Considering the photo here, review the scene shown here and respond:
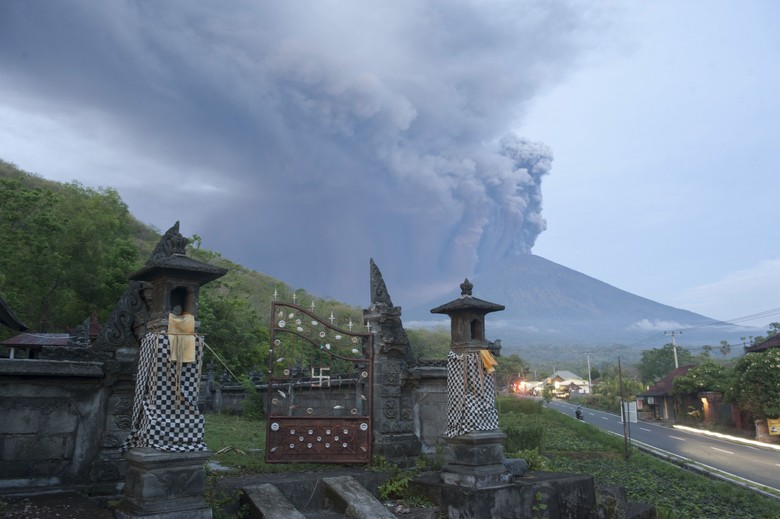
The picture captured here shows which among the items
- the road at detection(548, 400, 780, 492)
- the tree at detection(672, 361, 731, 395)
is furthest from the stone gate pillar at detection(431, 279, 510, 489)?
the tree at detection(672, 361, 731, 395)

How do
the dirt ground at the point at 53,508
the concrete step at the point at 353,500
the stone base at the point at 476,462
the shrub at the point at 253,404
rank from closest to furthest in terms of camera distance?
the dirt ground at the point at 53,508 → the concrete step at the point at 353,500 → the stone base at the point at 476,462 → the shrub at the point at 253,404

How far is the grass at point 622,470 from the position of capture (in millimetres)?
11602

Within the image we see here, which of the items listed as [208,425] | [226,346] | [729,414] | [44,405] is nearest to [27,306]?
[226,346]

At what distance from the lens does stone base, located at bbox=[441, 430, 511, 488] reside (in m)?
9.52

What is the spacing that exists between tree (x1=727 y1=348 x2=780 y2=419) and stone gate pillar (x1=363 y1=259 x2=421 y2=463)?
28.0 metres

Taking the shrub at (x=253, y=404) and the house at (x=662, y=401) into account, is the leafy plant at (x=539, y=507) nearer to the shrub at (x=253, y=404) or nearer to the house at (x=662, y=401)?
the shrub at (x=253, y=404)

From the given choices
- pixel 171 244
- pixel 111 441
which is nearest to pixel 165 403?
pixel 111 441

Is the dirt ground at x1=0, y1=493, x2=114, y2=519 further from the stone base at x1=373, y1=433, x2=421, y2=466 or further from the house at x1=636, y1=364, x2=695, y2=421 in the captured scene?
the house at x1=636, y1=364, x2=695, y2=421

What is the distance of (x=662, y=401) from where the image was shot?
52281 mm

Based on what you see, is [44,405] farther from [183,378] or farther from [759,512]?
[759,512]

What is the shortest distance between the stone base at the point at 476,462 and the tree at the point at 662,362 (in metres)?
74.6

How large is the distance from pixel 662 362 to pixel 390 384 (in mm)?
75213

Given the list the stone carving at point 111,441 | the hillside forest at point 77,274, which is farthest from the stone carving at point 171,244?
the hillside forest at point 77,274

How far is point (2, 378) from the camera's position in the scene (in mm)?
8242
